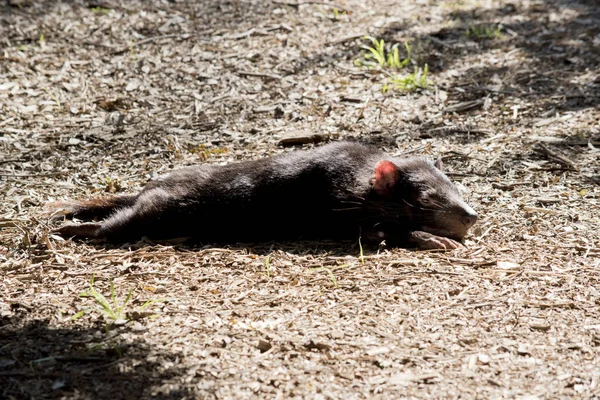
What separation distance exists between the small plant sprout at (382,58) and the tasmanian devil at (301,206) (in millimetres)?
2801

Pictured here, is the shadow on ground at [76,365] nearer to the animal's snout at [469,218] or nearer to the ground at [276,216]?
the ground at [276,216]

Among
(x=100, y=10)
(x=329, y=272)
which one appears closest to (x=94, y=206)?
(x=329, y=272)

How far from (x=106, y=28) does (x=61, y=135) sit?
2321mm

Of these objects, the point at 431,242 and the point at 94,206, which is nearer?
the point at 431,242

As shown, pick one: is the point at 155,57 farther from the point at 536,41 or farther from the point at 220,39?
the point at 536,41

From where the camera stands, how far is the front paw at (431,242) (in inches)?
183

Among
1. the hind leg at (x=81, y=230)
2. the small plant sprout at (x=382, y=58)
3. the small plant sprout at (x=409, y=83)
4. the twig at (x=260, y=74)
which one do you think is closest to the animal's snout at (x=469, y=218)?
the hind leg at (x=81, y=230)

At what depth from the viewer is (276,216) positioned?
4.91 m

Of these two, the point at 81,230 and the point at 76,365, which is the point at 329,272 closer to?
the point at 76,365

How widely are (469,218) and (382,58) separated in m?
3.30

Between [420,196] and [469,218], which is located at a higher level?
[420,196]

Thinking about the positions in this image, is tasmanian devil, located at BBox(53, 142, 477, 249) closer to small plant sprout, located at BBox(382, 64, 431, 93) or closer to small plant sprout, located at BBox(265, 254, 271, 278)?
small plant sprout, located at BBox(265, 254, 271, 278)

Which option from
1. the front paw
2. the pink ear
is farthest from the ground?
the pink ear

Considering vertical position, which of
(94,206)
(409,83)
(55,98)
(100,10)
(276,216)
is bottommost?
(276,216)
